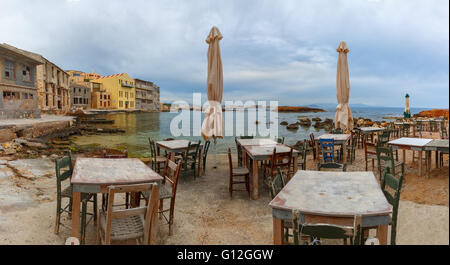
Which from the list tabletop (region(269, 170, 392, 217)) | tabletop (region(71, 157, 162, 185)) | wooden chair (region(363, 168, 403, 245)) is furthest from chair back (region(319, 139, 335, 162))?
tabletop (region(71, 157, 162, 185))

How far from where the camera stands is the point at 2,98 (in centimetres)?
1695

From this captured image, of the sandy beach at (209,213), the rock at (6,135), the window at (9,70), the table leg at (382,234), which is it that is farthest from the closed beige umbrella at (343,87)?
the window at (9,70)

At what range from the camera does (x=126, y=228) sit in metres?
2.56

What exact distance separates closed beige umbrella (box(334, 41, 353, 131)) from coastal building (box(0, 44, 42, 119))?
18862 millimetres

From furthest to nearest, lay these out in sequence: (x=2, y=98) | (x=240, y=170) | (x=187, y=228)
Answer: (x=2, y=98)
(x=240, y=170)
(x=187, y=228)

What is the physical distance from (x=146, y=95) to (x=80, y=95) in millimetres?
21448

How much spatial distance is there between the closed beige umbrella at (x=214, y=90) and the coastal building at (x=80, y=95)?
4123 cm

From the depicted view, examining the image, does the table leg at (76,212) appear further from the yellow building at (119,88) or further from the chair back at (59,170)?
the yellow building at (119,88)

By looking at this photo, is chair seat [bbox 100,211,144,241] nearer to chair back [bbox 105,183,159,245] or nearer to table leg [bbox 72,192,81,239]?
chair back [bbox 105,183,159,245]

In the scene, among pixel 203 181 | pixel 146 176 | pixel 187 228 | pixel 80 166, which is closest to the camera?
pixel 146 176

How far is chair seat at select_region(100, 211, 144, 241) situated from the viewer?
240cm
